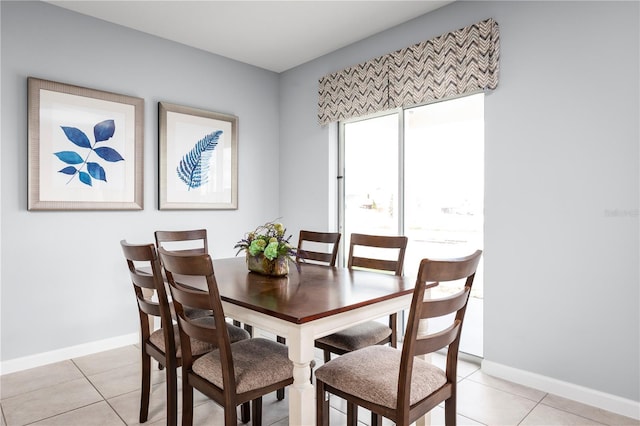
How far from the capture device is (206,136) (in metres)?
3.78

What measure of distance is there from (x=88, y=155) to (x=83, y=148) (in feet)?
0.20

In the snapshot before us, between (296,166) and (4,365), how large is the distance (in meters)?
2.96

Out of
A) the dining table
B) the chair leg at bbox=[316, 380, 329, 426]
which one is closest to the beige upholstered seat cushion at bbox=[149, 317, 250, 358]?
the dining table

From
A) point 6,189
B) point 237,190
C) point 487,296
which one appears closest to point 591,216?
point 487,296

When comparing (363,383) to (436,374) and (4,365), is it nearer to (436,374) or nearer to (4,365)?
(436,374)

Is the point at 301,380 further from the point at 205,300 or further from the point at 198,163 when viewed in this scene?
the point at 198,163

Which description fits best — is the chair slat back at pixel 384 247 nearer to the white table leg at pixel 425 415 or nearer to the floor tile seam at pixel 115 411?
the white table leg at pixel 425 415

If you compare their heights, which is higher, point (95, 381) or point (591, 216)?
point (591, 216)

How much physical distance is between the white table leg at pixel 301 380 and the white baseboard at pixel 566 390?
5.86 feet

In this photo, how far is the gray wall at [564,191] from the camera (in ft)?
7.05

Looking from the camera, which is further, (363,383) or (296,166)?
(296,166)

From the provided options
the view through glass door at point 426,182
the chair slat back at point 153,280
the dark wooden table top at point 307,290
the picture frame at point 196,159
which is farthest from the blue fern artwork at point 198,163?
the chair slat back at point 153,280

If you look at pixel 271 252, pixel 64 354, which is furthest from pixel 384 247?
pixel 64 354

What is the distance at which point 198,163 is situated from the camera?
3.72m
